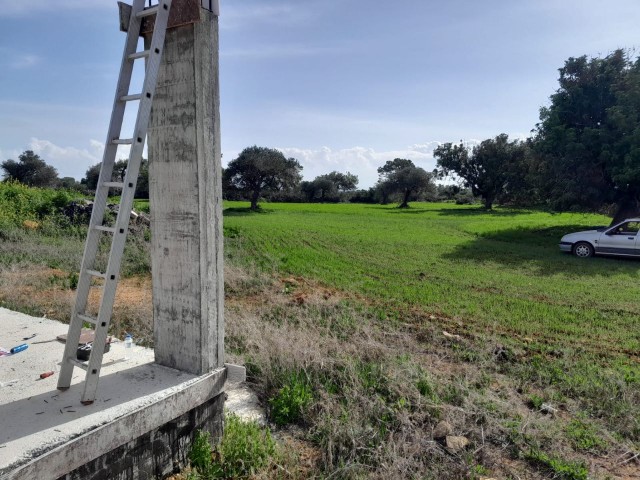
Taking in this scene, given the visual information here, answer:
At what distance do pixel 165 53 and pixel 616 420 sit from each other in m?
4.78

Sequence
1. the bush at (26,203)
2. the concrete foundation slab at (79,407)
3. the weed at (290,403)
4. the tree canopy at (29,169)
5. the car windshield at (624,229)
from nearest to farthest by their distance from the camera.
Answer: the concrete foundation slab at (79,407) → the weed at (290,403) → the car windshield at (624,229) → the bush at (26,203) → the tree canopy at (29,169)

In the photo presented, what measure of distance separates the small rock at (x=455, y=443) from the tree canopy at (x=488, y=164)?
40.7m

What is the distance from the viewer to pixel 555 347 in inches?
238

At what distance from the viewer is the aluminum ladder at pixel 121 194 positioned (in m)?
2.88

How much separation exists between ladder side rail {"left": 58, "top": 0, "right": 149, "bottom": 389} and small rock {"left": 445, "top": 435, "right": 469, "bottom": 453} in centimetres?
279

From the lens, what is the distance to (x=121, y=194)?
2.78m

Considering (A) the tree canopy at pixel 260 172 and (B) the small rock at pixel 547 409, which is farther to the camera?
(A) the tree canopy at pixel 260 172

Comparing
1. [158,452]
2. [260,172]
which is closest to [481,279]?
[158,452]

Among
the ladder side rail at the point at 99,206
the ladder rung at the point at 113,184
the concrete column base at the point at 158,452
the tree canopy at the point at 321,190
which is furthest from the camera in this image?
the tree canopy at the point at 321,190

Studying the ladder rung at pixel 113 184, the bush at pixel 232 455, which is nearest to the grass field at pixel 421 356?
the bush at pixel 232 455

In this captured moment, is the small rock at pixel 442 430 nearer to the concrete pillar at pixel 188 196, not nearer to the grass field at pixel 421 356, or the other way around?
the grass field at pixel 421 356

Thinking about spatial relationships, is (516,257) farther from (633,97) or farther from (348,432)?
(348,432)

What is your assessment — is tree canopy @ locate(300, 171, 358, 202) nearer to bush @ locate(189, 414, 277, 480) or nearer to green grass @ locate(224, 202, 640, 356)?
green grass @ locate(224, 202, 640, 356)

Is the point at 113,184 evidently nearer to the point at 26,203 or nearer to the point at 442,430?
the point at 442,430
